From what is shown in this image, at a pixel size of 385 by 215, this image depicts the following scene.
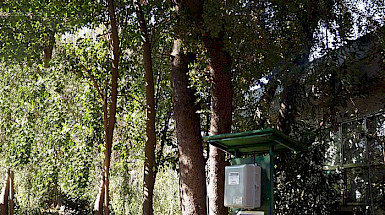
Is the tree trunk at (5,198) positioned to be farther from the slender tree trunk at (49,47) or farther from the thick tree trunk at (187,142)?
the thick tree trunk at (187,142)

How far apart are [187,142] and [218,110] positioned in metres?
0.84

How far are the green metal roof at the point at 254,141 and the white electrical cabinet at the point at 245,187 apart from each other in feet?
0.82

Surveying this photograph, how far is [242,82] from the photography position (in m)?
6.99

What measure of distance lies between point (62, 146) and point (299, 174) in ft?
16.1

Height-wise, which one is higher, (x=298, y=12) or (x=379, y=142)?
(x=298, y=12)

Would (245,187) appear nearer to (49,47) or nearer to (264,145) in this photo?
(264,145)

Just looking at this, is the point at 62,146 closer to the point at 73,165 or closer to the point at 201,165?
the point at 73,165

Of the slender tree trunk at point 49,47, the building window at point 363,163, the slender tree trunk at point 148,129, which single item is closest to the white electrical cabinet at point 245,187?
the building window at point 363,163

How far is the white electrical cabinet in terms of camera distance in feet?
12.9

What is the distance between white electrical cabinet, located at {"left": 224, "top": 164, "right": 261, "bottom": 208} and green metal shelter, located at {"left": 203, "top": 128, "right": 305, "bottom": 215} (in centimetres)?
8

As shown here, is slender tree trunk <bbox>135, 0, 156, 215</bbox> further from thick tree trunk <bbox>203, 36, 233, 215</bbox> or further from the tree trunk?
the tree trunk

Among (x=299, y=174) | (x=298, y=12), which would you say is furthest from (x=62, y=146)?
(x=298, y=12)

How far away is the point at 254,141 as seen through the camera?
419 centimetres

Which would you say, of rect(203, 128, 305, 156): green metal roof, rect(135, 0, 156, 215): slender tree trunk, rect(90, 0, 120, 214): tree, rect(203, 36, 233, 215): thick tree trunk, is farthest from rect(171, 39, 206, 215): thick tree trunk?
rect(90, 0, 120, 214): tree
